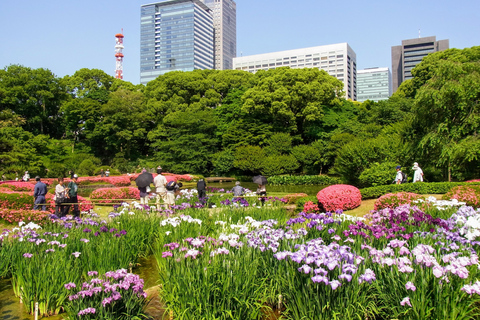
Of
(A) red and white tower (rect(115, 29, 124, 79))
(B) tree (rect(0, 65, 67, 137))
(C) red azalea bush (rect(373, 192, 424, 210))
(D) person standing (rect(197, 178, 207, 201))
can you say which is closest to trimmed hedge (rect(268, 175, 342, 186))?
(D) person standing (rect(197, 178, 207, 201))

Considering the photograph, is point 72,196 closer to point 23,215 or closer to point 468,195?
point 23,215

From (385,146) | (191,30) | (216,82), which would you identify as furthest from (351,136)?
(191,30)

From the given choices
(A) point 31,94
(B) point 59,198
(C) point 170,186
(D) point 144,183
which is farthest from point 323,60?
(B) point 59,198

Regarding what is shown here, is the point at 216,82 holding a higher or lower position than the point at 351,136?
higher

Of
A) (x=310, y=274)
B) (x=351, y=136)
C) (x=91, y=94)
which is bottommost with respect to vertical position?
(x=310, y=274)

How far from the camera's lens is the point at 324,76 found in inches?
1446

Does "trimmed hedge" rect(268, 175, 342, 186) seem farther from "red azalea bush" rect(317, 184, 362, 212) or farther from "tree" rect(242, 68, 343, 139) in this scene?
"red azalea bush" rect(317, 184, 362, 212)

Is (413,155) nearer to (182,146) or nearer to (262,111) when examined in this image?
(262,111)

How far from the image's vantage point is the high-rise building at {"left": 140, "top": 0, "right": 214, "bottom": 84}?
124 meters

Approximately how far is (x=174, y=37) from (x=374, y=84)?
88866 millimetres

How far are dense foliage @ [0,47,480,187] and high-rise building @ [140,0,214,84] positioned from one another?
81.9 m

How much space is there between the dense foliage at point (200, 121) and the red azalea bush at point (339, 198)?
9566 mm

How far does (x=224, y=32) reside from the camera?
15325 cm

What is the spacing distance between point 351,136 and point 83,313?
101ft
